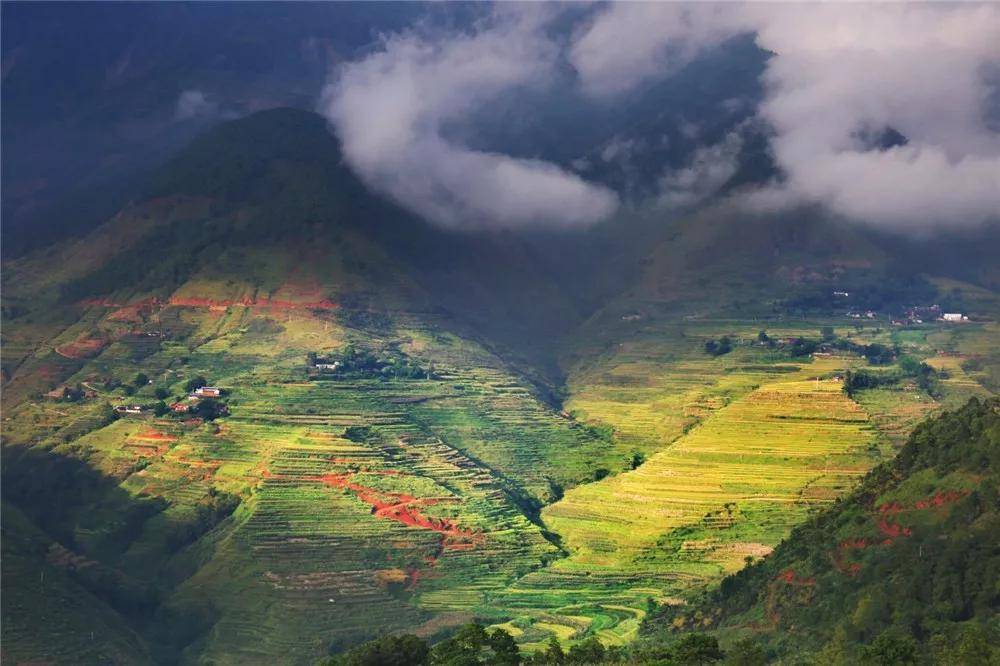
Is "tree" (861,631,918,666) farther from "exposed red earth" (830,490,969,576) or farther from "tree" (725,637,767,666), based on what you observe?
"exposed red earth" (830,490,969,576)

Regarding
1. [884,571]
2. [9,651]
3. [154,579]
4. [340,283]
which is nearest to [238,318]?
[340,283]

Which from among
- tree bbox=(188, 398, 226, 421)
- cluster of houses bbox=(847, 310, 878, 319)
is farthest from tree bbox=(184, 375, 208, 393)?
cluster of houses bbox=(847, 310, 878, 319)

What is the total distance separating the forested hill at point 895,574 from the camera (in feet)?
161

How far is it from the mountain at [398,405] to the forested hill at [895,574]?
553cm

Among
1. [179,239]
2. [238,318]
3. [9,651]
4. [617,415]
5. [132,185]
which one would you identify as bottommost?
[9,651]

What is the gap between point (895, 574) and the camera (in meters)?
53.2

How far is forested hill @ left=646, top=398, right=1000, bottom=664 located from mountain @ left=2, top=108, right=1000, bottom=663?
5.53 metres

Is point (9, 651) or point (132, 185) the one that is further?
point (132, 185)

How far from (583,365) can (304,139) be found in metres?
35.1

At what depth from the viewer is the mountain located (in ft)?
218

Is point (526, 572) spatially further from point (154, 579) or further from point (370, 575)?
point (154, 579)

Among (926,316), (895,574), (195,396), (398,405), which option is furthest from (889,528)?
(926,316)

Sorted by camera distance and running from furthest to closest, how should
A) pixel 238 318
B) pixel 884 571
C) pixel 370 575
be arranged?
pixel 238 318, pixel 370 575, pixel 884 571

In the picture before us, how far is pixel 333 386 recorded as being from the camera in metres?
88.4
